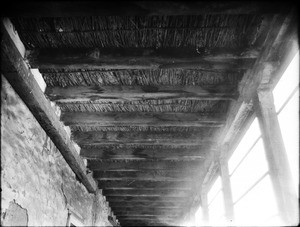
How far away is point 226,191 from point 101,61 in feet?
9.43

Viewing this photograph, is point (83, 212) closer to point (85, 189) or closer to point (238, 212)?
point (85, 189)

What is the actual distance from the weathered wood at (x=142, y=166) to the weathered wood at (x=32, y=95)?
98 centimetres

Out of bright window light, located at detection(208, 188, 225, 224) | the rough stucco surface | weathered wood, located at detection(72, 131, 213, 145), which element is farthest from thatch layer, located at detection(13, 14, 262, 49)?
bright window light, located at detection(208, 188, 225, 224)

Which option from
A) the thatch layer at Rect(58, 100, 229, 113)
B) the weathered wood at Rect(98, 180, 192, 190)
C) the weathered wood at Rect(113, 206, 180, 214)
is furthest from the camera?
the weathered wood at Rect(113, 206, 180, 214)

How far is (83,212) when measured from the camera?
577 centimetres

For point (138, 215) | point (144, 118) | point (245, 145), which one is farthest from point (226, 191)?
point (138, 215)

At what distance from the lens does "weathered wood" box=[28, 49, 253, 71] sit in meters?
2.69

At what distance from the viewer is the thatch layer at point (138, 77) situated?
310 cm

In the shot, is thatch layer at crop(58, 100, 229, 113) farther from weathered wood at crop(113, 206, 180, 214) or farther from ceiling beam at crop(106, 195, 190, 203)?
weathered wood at crop(113, 206, 180, 214)

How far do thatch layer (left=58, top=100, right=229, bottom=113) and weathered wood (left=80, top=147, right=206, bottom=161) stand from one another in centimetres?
132

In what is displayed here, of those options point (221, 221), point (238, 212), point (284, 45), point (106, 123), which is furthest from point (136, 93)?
point (221, 221)

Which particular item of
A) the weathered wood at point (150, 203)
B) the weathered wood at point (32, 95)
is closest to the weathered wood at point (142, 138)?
the weathered wood at point (32, 95)

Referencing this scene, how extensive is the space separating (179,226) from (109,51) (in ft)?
31.8

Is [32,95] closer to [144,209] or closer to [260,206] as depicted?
[260,206]
